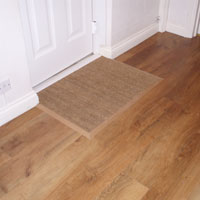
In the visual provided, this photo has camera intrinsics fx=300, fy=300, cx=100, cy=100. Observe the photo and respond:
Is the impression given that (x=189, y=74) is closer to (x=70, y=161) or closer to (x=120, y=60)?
(x=120, y=60)

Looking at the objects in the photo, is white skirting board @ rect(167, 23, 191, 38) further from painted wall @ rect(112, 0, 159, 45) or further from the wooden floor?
the wooden floor

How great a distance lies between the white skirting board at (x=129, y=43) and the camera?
2.79 m

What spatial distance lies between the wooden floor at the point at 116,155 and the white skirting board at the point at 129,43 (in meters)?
0.62

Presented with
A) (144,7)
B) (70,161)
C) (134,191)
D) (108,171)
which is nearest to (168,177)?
(134,191)

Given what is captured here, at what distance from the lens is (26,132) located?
2.01 meters

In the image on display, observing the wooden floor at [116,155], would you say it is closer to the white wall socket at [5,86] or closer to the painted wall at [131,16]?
the white wall socket at [5,86]

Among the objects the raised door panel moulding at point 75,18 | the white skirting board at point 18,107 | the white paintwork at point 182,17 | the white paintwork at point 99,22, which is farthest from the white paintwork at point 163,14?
the white skirting board at point 18,107

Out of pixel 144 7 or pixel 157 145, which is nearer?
pixel 157 145

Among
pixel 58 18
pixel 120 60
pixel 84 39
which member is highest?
pixel 58 18

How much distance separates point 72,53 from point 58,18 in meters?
0.38

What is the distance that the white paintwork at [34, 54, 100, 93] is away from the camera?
2404 millimetres

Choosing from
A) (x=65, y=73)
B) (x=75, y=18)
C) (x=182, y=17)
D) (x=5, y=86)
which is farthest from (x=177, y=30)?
(x=5, y=86)

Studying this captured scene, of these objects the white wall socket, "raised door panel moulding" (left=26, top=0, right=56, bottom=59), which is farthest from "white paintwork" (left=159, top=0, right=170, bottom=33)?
the white wall socket

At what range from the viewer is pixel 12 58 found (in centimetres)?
192
